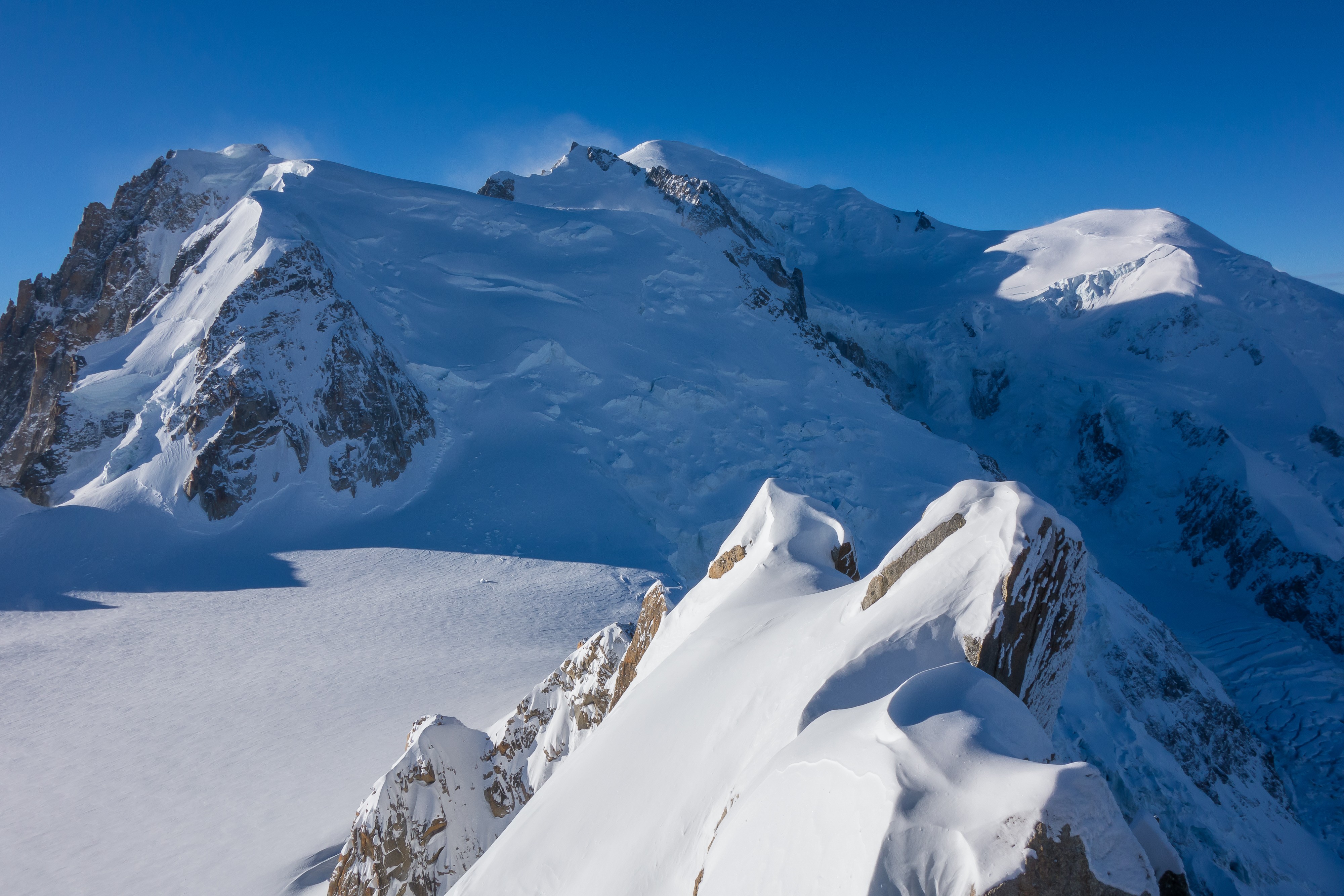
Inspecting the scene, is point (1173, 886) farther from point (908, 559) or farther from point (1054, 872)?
point (908, 559)

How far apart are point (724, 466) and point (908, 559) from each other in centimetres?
2124

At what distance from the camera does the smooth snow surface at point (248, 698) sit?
10.3 m

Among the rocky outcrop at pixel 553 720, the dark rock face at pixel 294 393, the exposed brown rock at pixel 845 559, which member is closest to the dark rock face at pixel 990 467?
the dark rock face at pixel 294 393

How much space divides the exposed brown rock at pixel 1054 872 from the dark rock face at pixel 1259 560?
30755mm

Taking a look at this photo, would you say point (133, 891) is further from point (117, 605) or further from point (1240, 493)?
point (1240, 493)

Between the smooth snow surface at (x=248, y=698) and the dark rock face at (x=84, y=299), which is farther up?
the dark rock face at (x=84, y=299)

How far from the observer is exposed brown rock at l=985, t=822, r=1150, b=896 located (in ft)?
10.5

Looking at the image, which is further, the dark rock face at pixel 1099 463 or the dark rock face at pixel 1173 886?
the dark rock face at pixel 1099 463

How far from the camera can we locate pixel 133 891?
31.3 feet

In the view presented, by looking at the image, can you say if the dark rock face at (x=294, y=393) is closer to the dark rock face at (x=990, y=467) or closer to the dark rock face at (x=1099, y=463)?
the dark rock face at (x=990, y=467)

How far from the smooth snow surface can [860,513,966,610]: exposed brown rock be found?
8.74 metres

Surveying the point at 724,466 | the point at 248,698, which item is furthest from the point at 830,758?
the point at 724,466

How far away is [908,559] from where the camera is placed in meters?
6.03

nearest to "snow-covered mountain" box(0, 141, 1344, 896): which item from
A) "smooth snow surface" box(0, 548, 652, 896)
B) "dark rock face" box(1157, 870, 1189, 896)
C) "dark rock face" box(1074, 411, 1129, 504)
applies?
"dark rock face" box(1074, 411, 1129, 504)
